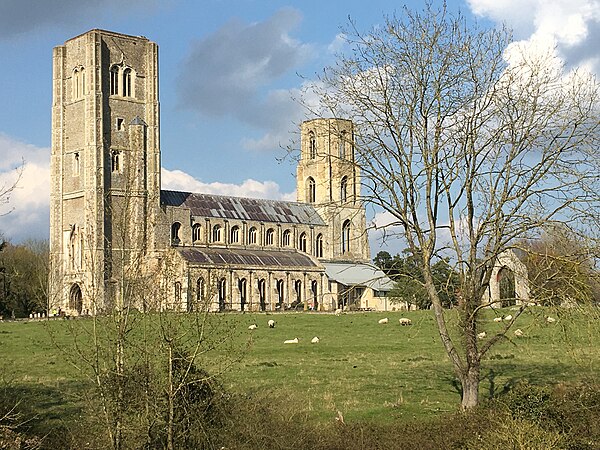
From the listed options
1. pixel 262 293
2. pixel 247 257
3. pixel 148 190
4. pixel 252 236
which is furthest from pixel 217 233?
pixel 148 190

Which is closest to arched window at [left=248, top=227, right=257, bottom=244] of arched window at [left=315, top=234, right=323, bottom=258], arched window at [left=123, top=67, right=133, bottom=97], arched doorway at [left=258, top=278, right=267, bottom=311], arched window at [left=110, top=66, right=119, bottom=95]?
arched doorway at [left=258, top=278, right=267, bottom=311]

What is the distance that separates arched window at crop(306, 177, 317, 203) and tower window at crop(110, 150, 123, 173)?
29709 mm

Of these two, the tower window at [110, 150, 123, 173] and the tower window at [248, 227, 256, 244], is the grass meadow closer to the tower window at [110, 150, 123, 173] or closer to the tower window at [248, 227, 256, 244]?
the tower window at [110, 150, 123, 173]

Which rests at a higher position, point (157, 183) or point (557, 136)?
point (157, 183)

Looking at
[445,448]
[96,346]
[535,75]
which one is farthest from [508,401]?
[96,346]

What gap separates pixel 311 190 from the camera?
102 meters

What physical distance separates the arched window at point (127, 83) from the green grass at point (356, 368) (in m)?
43.6

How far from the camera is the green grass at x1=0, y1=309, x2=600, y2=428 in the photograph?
17464 mm

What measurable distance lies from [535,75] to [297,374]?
1157 cm

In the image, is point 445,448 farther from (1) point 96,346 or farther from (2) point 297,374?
(2) point 297,374

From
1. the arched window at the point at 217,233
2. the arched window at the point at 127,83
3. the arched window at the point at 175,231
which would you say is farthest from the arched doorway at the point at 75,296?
the arched window at the point at 127,83

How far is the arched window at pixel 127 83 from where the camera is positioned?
7912 centimetres

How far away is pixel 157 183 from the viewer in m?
75.7

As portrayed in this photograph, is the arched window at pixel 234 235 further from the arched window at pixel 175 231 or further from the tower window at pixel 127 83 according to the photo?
the tower window at pixel 127 83
